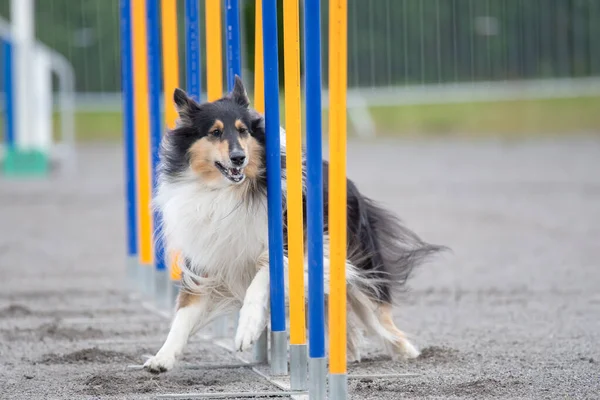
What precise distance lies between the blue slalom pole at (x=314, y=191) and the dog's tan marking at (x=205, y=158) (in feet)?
3.75

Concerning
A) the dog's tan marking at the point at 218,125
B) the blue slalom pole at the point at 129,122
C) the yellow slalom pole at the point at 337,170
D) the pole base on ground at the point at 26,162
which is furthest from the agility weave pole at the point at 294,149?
the pole base on ground at the point at 26,162

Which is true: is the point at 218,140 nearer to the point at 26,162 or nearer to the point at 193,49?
the point at 193,49

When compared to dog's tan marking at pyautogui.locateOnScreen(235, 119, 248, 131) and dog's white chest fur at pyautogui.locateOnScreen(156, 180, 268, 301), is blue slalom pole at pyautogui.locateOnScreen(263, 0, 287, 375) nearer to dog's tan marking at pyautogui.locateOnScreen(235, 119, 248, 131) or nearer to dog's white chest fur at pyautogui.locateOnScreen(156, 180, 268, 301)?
dog's tan marking at pyautogui.locateOnScreen(235, 119, 248, 131)

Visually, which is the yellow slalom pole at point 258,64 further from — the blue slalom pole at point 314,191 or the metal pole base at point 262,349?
the blue slalom pole at point 314,191

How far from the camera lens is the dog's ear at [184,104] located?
16.9ft

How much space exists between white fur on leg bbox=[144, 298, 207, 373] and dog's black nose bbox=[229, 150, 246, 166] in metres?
0.72

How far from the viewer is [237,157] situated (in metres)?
4.96

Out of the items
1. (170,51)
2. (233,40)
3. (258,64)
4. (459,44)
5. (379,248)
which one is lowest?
(379,248)

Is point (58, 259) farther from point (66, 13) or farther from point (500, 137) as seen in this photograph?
point (66, 13)

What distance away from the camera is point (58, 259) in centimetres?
1025

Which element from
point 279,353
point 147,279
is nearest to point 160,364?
point 279,353

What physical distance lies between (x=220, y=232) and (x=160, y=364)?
0.72 m

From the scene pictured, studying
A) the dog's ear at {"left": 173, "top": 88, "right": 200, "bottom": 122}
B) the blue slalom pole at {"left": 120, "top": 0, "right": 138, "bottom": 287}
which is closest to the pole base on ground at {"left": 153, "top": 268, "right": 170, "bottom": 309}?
the blue slalom pole at {"left": 120, "top": 0, "right": 138, "bottom": 287}

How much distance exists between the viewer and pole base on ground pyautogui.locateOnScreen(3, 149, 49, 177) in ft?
64.1
